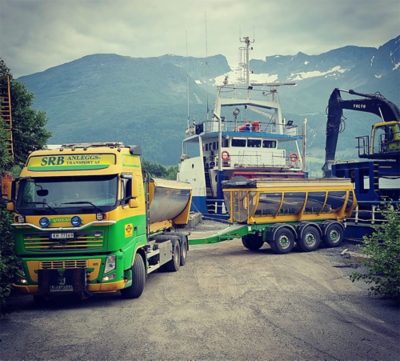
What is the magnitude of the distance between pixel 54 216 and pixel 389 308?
7.10m

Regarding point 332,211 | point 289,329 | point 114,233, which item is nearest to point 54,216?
point 114,233

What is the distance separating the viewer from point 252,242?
1808 centimetres

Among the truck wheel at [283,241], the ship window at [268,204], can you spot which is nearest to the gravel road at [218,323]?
the truck wheel at [283,241]

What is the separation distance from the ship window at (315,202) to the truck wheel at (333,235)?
86cm

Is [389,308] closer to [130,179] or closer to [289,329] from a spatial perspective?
[289,329]

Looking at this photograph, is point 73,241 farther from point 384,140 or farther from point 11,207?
point 384,140

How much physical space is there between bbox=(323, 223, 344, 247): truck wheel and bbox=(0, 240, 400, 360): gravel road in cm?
523

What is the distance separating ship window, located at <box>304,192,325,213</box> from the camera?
17.6 meters

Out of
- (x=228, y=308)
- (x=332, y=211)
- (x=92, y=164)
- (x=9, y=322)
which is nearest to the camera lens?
(x=9, y=322)

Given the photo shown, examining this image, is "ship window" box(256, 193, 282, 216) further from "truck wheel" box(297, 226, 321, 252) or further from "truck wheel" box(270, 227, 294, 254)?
"truck wheel" box(297, 226, 321, 252)

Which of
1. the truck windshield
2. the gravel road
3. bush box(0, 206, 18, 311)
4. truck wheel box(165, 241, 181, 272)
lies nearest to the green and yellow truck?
the truck windshield

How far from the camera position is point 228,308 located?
9258 mm

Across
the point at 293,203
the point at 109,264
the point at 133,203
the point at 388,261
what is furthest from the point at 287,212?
the point at 109,264

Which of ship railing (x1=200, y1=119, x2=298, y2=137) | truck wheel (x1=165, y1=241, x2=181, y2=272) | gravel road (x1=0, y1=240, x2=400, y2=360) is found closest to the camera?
gravel road (x1=0, y1=240, x2=400, y2=360)
